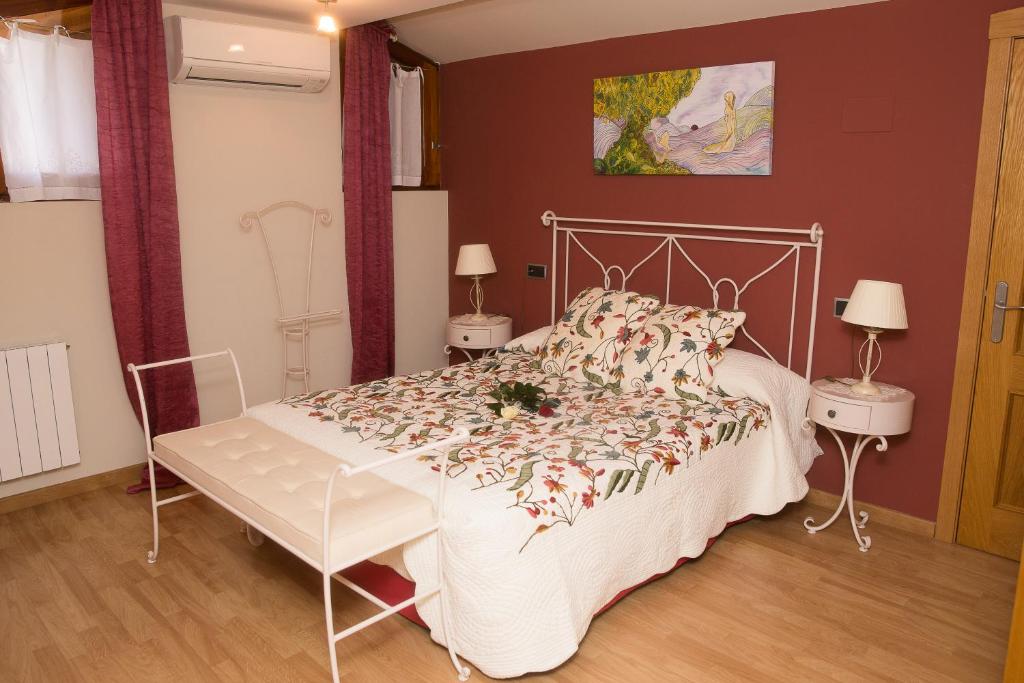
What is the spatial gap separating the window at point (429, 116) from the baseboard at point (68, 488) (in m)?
2.22

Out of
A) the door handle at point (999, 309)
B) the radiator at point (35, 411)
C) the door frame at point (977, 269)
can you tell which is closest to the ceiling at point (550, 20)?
the door frame at point (977, 269)

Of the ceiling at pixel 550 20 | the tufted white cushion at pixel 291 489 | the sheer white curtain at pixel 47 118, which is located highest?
the ceiling at pixel 550 20

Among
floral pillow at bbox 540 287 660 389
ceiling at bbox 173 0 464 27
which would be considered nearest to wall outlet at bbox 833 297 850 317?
floral pillow at bbox 540 287 660 389

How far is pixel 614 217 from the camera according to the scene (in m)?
4.27

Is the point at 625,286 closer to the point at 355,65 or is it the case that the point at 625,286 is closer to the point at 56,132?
the point at 355,65

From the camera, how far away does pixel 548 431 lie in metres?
3.00

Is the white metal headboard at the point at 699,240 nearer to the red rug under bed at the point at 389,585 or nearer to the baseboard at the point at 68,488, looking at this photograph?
the red rug under bed at the point at 389,585

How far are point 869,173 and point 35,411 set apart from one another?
151 inches

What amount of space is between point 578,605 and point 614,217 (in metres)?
2.34

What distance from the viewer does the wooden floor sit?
251 cm

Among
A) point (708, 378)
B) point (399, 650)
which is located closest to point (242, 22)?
point (708, 378)

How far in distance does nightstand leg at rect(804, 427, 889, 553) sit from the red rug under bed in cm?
94

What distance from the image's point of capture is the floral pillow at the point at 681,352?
11.3 ft

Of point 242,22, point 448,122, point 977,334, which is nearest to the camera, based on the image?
point 977,334
